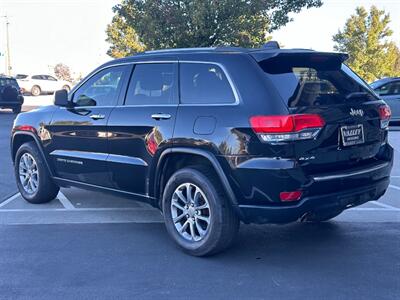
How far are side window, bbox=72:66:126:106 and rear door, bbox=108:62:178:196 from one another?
0.71ft

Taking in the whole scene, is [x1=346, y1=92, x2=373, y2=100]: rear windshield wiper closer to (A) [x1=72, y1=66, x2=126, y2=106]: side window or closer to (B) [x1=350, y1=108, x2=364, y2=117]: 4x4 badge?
(B) [x1=350, y1=108, x2=364, y2=117]: 4x4 badge

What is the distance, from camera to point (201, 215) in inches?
192

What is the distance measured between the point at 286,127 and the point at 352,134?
788mm

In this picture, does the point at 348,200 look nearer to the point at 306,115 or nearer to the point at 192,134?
the point at 306,115

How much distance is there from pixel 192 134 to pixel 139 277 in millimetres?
1302

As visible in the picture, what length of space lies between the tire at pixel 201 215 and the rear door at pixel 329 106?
83cm

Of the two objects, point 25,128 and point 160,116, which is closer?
point 160,116

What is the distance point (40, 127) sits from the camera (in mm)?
6527

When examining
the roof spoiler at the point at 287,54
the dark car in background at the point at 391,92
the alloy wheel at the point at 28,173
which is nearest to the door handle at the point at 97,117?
the alloy wheel at the point at 28,173

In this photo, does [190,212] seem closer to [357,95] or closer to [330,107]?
[330,107]

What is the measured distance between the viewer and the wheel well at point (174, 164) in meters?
4.83

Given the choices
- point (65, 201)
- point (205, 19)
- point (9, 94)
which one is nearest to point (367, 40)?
point (205, 19)

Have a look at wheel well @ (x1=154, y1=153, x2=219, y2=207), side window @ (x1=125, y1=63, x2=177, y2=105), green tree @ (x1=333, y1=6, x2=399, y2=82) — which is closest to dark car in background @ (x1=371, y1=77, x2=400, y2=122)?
side window @ (x1=125, y1=63, x2=177, y2=105)

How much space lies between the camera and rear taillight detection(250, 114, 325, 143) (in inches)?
165
